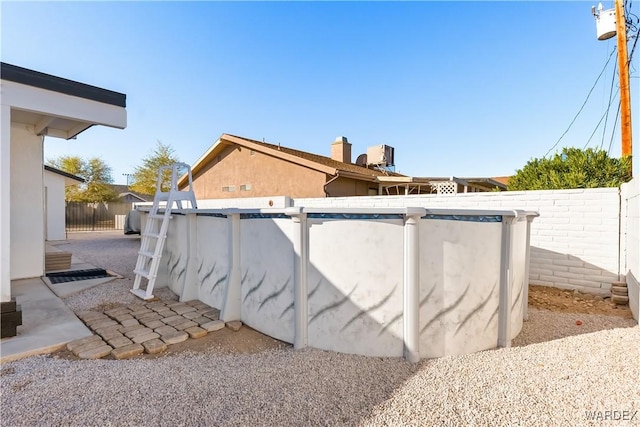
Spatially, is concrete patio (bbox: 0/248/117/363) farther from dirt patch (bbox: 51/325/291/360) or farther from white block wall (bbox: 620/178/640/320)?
white block wall (bbox: 620/178/640/320)

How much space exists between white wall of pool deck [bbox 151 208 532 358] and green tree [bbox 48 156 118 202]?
3208cm

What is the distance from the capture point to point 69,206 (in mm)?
19000

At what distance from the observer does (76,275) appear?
6227 mm

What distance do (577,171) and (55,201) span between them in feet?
62.6

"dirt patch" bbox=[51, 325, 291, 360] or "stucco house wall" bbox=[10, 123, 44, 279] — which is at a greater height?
"stucco house wall" bbox=[10, 123, 44, 279]

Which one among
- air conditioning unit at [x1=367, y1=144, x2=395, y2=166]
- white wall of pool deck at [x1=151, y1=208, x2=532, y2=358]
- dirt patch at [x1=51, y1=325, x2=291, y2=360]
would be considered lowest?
dirt patch at [x1=51, y1=325, x2=291, y2=360]

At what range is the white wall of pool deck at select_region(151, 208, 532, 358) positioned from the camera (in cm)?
273

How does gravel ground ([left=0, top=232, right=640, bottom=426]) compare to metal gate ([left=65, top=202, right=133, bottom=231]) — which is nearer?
gravel ground ([left=0, top=232, right=640, bottom=426])

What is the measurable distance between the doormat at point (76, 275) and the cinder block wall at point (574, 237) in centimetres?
914

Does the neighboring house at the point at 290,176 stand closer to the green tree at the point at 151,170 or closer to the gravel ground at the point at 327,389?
the green tree at the point at 151,170

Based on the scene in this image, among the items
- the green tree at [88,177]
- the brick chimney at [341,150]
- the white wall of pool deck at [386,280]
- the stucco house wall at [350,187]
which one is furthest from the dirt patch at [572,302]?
the green tree at [88,177]

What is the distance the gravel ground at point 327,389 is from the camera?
6.27 ft

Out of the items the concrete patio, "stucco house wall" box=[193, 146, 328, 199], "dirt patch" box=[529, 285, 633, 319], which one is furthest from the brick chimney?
the concrete patio

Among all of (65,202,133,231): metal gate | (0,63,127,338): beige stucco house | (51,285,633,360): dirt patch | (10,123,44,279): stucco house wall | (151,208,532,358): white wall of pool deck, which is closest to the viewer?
(151,208,532,358): white wall of pool deck
